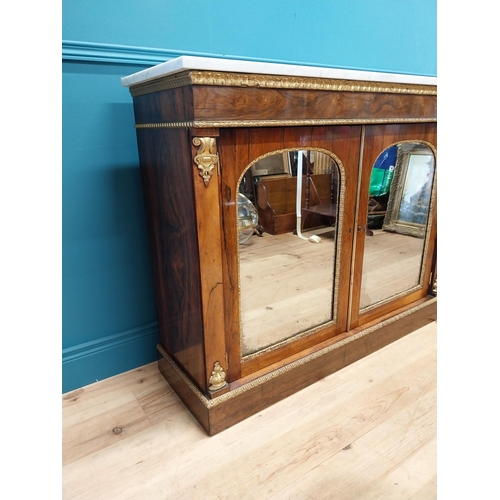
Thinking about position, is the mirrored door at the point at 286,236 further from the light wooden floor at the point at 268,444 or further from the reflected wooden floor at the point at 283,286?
the light wooden floor at the point at 268,444

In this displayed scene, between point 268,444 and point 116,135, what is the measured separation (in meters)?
1.08

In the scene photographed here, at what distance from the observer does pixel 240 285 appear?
3.65 feet

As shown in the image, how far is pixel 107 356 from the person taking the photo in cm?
139

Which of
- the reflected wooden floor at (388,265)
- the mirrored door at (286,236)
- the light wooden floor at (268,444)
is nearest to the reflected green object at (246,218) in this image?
the mirrored door at (286,236)

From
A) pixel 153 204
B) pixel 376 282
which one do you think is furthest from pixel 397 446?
pixel 153 204

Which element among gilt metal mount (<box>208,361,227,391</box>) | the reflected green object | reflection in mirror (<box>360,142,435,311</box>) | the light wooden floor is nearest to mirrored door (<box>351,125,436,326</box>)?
reflection in mirror (<box>360,142,435,311</box>)

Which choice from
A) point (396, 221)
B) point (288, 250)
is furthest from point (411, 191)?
point (288, 250)

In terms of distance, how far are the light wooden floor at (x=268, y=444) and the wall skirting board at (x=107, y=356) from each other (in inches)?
1.6

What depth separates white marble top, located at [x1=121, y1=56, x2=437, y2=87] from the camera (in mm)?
824

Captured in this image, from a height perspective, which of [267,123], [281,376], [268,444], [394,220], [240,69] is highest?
[240,69]

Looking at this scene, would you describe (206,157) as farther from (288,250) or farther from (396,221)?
(396,221)

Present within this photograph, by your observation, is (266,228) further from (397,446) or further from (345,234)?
(397,446)

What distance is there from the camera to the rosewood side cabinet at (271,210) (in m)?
0.95

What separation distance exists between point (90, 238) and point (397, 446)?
1161mm
